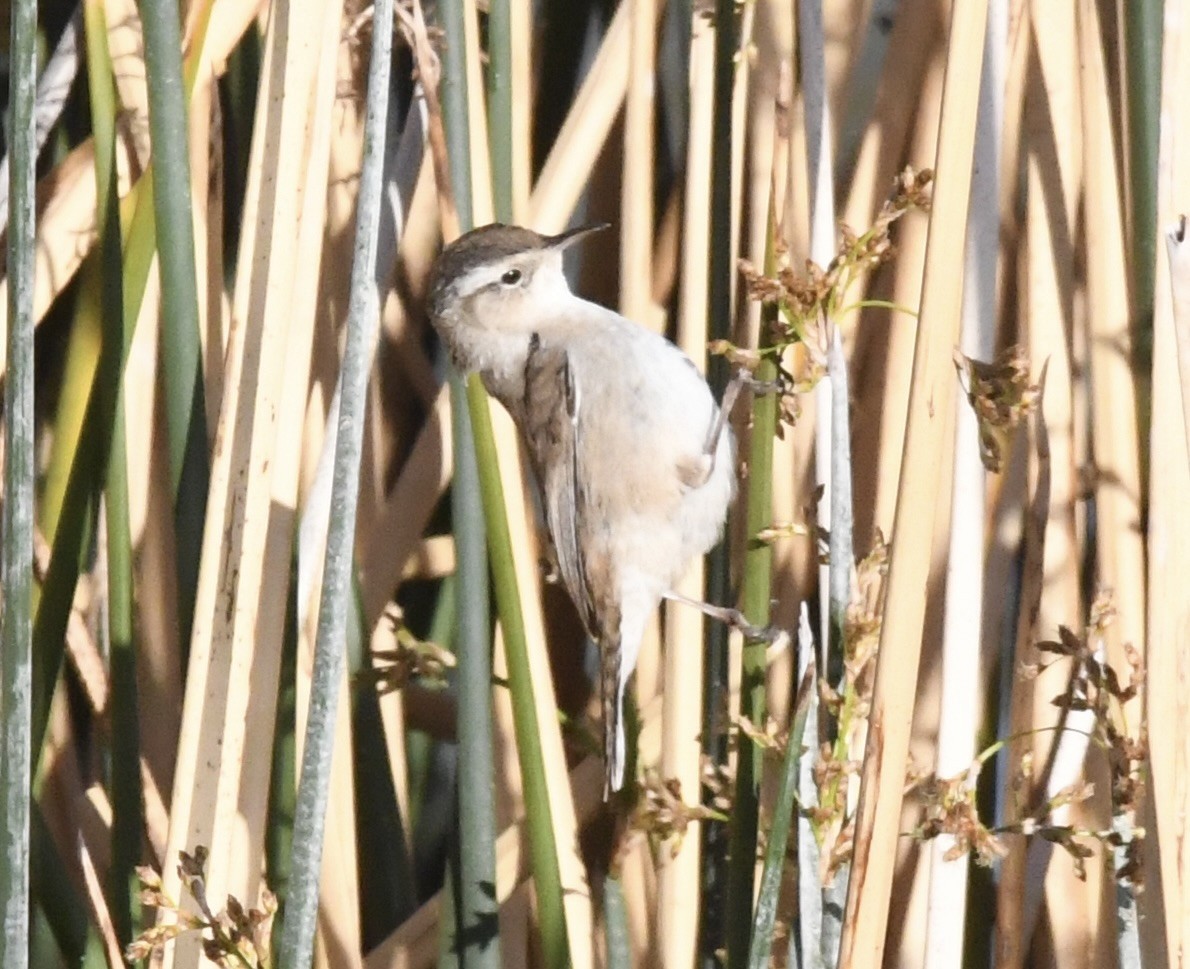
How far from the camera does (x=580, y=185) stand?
6.41ft

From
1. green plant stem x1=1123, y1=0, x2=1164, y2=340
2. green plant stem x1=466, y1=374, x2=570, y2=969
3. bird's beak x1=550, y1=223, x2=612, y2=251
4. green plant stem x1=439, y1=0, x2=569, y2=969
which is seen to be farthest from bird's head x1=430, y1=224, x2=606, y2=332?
green plant stem x1=1123, y1=0, x2=1164, y2=340

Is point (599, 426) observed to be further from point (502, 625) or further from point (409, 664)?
point (502, 625)

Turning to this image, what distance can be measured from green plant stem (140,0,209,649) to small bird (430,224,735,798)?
12.2 inches

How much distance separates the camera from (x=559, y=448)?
6.68ft

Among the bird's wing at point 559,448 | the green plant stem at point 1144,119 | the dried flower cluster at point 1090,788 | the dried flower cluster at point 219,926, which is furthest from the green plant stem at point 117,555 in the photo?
the green plant stem at point 1144,119

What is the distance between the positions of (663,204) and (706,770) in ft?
2.99

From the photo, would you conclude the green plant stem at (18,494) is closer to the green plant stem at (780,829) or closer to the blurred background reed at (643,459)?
the blurred background reed at (643,459)

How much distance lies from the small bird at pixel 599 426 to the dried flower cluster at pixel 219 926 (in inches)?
19.3

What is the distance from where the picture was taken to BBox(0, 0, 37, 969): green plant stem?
3.71 feet

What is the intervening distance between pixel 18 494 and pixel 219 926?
0.35m

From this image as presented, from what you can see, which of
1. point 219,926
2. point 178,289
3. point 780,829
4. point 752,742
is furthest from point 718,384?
point 219,926

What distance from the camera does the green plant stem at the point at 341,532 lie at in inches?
44.1

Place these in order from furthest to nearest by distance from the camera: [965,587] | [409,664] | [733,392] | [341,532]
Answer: [409,664], [733,392], [965,587], [341,532]

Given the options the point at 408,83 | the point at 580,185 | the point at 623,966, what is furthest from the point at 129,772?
the point at 408,83
